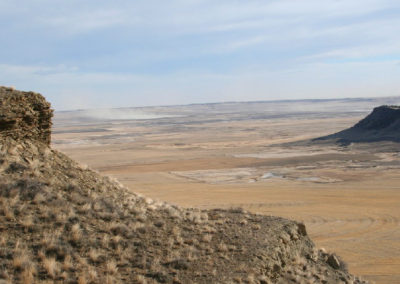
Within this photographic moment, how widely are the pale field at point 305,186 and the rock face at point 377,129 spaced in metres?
6.66

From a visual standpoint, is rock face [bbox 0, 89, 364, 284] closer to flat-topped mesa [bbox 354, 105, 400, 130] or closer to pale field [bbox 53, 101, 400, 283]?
pale field [bbox 53, 101, 400, 283]

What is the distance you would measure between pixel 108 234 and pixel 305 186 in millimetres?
25422

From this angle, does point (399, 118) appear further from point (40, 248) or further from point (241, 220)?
point (40, 248)

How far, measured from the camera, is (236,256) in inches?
368

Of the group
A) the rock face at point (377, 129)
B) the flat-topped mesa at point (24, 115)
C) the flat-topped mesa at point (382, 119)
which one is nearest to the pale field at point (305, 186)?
the rock face at point (377, 129)

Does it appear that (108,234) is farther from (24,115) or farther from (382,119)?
(382,119)

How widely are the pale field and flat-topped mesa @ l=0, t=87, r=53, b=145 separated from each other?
36.7 feet

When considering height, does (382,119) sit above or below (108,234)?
above

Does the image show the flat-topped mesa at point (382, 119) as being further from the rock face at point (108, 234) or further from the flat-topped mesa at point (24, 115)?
the flat-topped mesa at point (24, 115)

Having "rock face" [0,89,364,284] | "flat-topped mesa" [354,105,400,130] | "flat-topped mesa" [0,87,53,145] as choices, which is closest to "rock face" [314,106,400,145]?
"flat-topped mesa" [354,105,400,130]

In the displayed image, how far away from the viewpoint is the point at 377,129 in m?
67.6

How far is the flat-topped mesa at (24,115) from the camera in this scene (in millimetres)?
10930

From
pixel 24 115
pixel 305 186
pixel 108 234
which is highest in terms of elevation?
pixel 24 115

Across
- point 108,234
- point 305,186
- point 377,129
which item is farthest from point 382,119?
point 108,234
